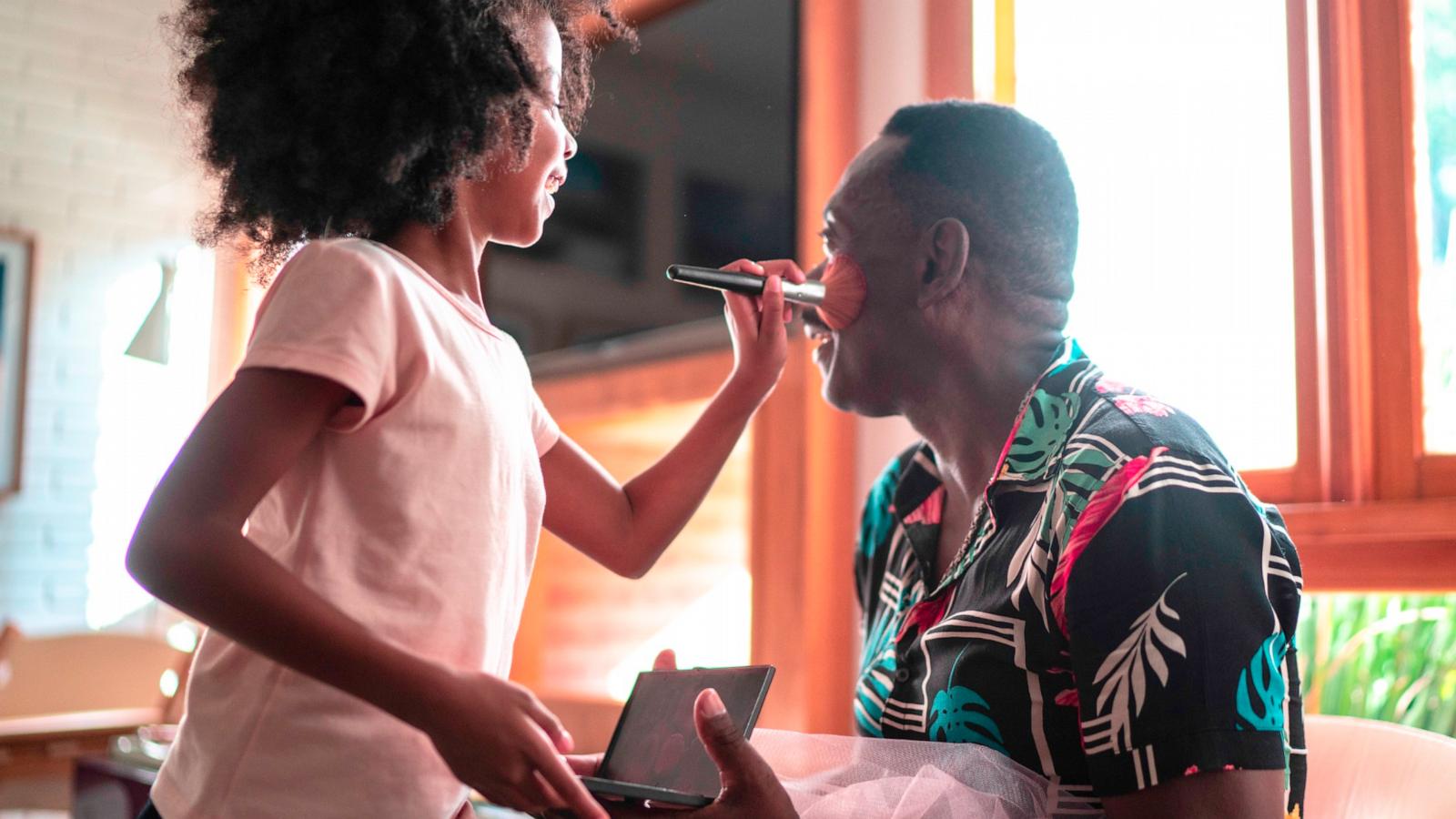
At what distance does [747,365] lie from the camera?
1.26 metres

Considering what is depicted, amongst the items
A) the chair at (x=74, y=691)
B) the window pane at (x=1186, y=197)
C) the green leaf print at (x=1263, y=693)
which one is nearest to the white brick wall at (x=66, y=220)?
the chair at (x=74, y=691)

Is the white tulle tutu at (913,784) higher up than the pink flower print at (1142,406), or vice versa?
the pink flower print at (1142,406)

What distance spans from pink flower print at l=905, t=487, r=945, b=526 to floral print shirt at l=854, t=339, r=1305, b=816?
0.45ft

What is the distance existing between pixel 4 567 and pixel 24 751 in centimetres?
152

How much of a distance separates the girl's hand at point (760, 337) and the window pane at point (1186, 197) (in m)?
0.61

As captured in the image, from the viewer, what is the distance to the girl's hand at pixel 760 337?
126cm

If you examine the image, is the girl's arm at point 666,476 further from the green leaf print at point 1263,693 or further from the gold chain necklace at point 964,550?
the green leaf print at point 1263,693

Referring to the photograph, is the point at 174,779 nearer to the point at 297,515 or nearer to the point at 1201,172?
the point at 297,515

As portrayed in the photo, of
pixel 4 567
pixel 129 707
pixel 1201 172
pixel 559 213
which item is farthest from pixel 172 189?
pixel 1201 172

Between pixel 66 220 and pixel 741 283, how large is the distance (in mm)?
3855

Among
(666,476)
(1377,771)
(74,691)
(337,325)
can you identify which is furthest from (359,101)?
(74,691)

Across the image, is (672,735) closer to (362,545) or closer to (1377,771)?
(362,545)

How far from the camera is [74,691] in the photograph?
3.31m

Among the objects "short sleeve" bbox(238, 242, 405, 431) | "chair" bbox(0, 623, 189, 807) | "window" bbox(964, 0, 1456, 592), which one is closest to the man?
"short sleeve" bbox(238, 242, 405, 431)
